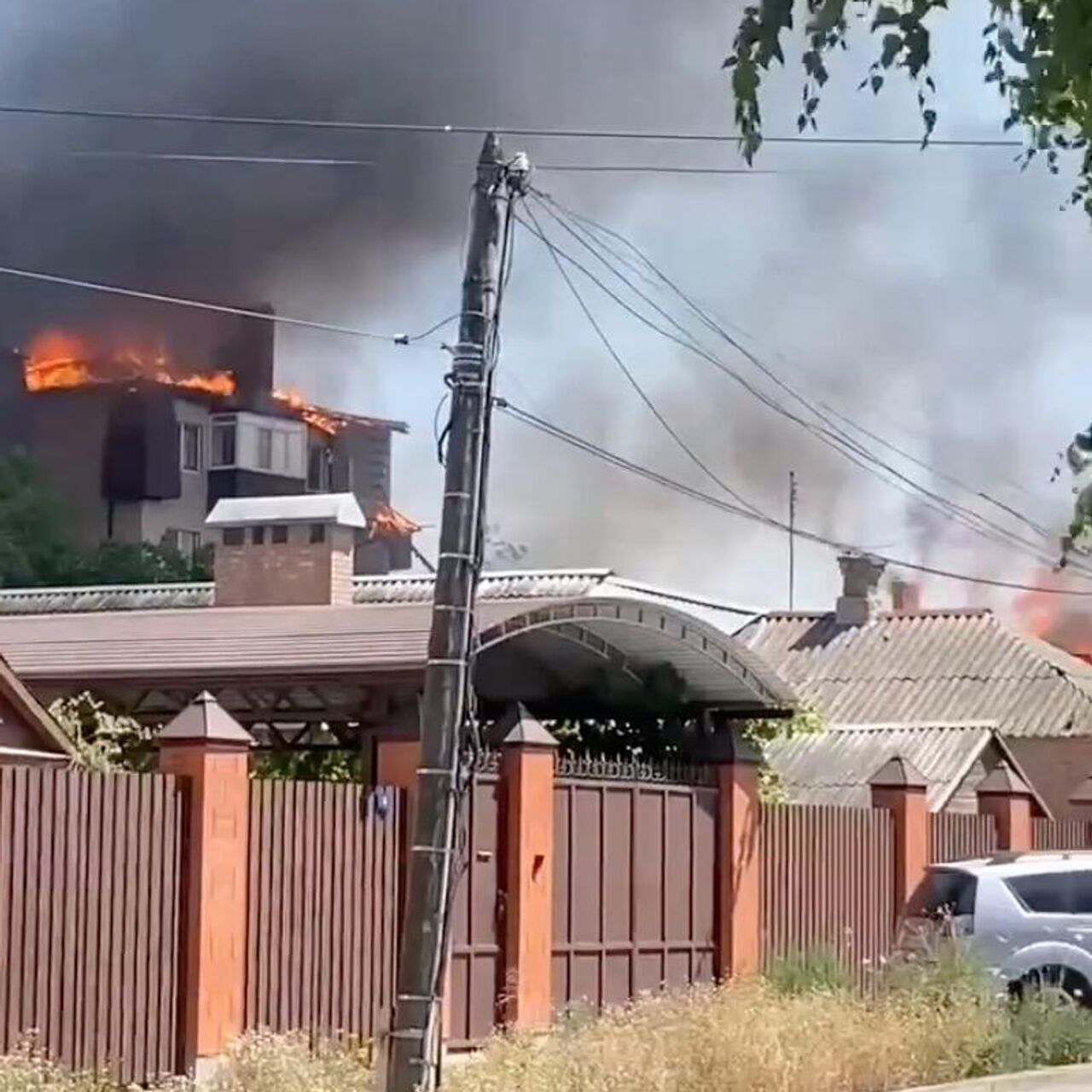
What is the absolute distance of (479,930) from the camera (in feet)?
58.3

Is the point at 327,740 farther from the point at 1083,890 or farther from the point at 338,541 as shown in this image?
the point at 1083,890

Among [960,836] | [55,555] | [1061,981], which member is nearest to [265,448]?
[55,555]

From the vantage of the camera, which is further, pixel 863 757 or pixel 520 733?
pixel 863 757

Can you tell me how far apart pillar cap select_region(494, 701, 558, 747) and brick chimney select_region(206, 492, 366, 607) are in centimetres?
1270

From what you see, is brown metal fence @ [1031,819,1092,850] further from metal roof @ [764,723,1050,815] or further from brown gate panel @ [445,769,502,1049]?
brown gate panel @ [445,769,502,1049]

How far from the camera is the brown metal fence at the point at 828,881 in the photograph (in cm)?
2145

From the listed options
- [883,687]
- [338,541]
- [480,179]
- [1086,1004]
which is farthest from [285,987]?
[883,687]

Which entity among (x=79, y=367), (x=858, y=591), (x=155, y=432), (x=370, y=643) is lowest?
(x=370, y=643)

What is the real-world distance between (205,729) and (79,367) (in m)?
60.0

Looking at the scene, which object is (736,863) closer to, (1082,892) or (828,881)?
(828,881)

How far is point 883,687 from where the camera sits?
Result: 44000 mm

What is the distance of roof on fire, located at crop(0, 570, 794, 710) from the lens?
840 inches

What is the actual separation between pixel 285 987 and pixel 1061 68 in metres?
10.6

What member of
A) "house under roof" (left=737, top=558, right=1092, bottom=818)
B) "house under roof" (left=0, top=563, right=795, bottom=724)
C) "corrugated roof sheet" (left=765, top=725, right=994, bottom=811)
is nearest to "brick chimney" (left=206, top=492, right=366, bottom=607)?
"house under roof" (left=0, top=563, right=795, bottom=724)
